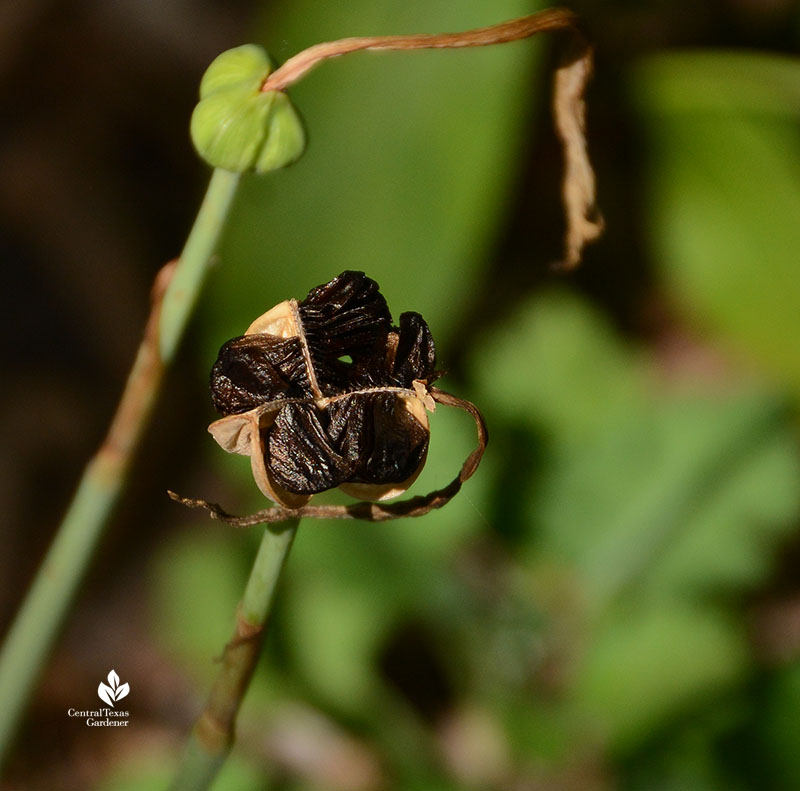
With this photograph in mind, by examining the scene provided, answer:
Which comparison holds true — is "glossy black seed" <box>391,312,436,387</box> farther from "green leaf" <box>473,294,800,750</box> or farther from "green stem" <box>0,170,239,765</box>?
"green leaf" <box>473,294,800,750</box>

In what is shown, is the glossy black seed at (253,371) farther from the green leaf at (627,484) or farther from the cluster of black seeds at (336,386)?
the green leaf at (627,484)

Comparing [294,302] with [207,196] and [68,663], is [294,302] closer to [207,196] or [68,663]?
[207,196]

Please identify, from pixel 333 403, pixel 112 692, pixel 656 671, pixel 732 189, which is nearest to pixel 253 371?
pixel 333 403

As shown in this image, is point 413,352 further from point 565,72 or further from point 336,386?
point 565,72

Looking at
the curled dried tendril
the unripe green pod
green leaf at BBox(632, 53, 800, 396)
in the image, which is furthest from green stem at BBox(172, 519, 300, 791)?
green leaf at BBox(632, 53, 800, 396)

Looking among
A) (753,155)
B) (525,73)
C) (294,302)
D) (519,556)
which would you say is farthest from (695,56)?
(294,302)

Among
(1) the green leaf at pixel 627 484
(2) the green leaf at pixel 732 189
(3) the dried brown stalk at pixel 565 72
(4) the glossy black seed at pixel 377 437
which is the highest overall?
(3) the dried brown stalk at pixel 565 72

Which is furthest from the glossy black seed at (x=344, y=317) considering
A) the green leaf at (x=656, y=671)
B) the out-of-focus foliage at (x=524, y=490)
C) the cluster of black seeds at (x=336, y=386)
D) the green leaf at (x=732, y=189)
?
the green leaf at (x=732, y=189)
